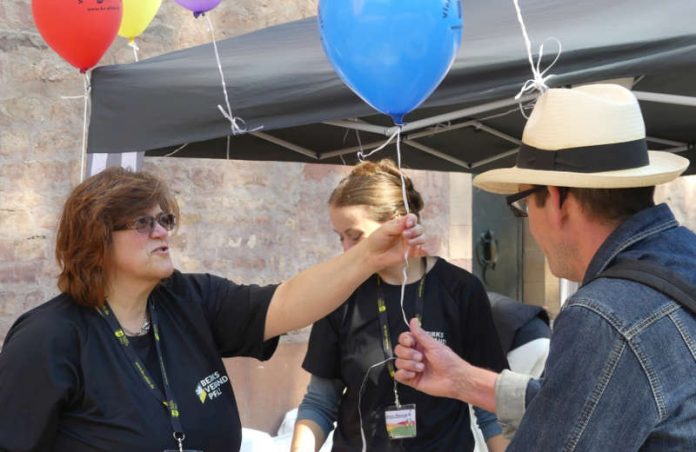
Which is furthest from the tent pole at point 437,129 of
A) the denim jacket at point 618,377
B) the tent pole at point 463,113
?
the denim jacket at point 618,377

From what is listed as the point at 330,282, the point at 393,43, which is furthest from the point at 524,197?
the point at 330,282

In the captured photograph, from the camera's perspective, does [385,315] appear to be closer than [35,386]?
No

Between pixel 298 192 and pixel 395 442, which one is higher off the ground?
pixel 298 192

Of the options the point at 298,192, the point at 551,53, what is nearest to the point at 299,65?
the point at 551,53

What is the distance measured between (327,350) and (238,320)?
1.52ft

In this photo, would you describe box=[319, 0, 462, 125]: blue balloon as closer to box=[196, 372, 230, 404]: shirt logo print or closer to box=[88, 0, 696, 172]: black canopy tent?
box=[88, 0, 696, 172]: black canopy tent

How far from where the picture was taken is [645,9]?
2.71 metres

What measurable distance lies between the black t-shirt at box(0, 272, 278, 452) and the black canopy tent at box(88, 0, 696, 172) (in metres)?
0.77

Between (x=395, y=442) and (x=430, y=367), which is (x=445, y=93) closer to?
(x=430, y=367)

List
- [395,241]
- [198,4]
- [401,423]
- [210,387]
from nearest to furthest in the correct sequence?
[210,387] → [395,241] → [401,423] → [198,4]

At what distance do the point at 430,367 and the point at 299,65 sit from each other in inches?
46.4

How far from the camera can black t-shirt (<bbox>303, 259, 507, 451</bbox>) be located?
291 centimetres

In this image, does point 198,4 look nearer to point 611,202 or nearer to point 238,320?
point 238,320

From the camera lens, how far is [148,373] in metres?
2.49
